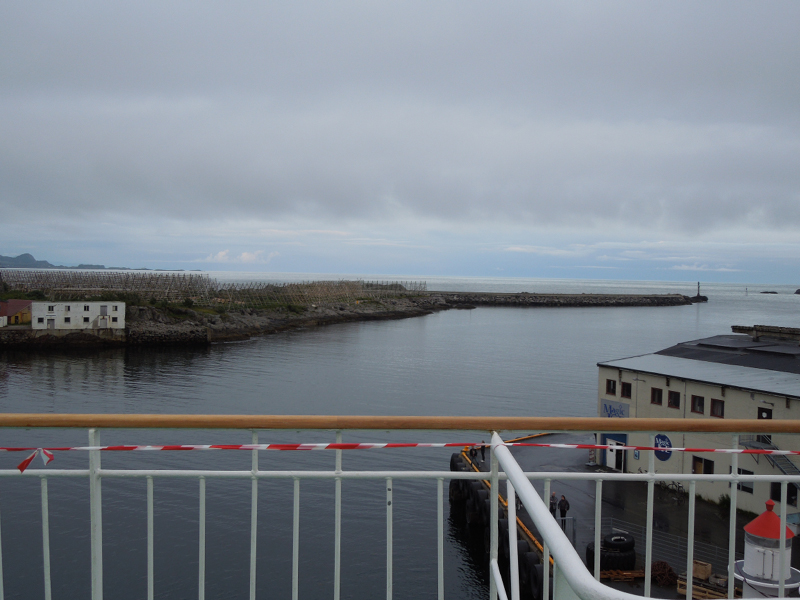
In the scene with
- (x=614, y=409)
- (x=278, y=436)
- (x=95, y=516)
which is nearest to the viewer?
(x=95, y=516)

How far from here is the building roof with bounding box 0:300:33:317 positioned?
154 ft

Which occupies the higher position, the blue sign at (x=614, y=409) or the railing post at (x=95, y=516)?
the railing post at (x=95, y=516)

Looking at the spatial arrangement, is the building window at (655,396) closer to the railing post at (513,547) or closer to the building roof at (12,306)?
the railing post at (513,547)


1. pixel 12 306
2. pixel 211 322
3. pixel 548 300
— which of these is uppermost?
pixel 12 306

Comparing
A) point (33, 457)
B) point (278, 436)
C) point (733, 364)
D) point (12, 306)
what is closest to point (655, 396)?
point (733, 364)

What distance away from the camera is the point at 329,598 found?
39.7ft

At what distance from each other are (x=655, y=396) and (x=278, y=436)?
1176cm

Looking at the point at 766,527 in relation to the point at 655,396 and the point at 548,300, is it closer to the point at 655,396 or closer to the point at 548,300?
the point at 655,396

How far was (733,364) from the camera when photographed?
1752 centimetres

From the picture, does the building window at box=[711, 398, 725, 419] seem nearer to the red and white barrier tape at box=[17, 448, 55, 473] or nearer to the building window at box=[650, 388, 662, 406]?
the building window at box=[650, 388, 662, 406]

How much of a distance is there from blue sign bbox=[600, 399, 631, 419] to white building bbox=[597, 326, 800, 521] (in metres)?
0.03

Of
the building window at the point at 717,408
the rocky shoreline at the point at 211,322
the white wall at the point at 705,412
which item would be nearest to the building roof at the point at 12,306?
the rocky shoreline at the point at 211,322

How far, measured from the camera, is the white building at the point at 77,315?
147ft

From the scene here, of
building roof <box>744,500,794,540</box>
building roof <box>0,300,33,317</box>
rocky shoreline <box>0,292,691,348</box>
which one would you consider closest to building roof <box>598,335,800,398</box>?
building roof <box>744,500,794,540</box>
